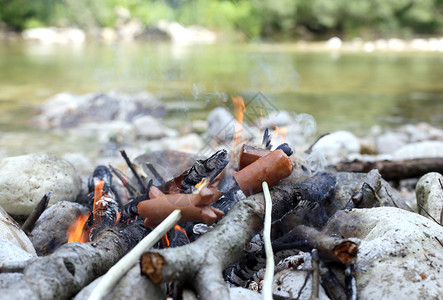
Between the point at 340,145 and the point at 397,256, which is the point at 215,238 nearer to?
the point at 397,256

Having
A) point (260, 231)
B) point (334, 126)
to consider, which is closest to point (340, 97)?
point (334, 126)

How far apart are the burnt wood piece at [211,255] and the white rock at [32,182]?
143 centimetres

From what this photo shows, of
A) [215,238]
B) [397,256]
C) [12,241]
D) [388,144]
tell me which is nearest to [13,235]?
[12,241]

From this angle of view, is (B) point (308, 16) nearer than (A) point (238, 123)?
No

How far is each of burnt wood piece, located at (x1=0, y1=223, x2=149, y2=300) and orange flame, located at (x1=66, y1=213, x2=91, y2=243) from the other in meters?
0.34

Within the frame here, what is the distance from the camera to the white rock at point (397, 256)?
1674 millimetres

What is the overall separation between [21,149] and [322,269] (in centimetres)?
540

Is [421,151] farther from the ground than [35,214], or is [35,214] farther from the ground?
[35,214]

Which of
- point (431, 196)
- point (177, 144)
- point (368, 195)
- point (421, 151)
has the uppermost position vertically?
point (368, 195)

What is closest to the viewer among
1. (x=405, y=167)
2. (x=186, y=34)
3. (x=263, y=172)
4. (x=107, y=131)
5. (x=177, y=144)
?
(x=263, y=172)

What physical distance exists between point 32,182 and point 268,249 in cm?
174

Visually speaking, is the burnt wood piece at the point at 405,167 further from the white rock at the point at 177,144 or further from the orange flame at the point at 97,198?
the white rock at the point at 177,144

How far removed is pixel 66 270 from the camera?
5.12 feet

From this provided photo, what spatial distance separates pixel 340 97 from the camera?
1183 centimetres
